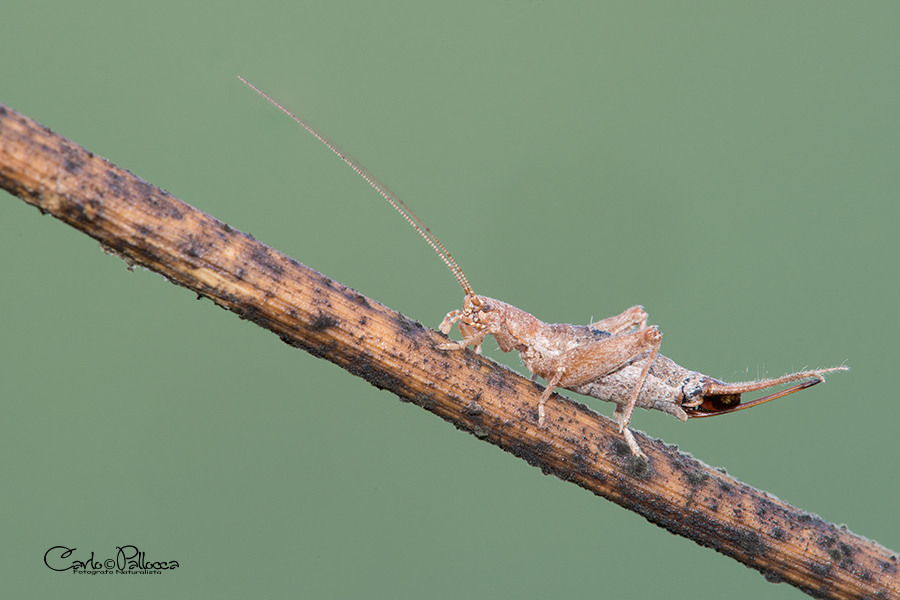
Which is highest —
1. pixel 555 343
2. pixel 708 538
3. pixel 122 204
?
pixel 555 343

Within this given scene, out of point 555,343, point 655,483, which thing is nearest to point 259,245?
point 555,343

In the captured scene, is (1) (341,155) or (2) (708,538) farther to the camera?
(2) (708,538)

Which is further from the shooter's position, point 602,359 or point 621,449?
point 602,359

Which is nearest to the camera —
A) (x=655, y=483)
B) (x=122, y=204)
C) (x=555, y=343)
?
(x=122, y=204)

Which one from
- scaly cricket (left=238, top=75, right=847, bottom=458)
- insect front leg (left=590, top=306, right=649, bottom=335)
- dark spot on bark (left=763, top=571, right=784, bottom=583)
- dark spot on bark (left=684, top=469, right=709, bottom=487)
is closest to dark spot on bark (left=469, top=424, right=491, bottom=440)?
scaly cricket (left=238, top=75, right=847, bottom=458)

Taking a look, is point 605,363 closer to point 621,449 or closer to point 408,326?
point 621,449

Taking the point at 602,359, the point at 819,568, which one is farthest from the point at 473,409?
the point at 819,568

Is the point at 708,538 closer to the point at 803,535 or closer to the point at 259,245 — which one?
the point at 803,535

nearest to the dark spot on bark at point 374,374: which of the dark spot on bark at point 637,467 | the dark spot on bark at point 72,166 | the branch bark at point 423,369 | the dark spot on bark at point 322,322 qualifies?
the branch bark at point 423,369
